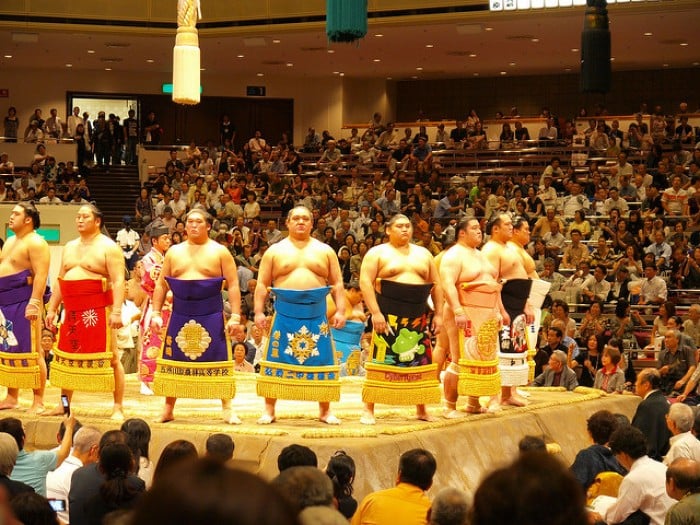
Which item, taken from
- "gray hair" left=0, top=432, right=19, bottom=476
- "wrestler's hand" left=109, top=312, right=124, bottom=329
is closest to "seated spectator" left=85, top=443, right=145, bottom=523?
"gray hair" left=0, top=432, right=19, bottom=476

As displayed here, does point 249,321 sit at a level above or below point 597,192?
below

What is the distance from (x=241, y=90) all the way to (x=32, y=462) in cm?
1438

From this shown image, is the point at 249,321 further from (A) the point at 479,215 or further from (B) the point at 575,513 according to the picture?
(B) the point at 575,513

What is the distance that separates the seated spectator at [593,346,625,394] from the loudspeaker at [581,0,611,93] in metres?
2.01

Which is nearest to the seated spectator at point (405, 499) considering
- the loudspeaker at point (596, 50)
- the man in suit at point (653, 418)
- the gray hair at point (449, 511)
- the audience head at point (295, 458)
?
the audience head at point (295, 458)

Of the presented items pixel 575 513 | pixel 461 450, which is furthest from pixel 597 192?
pixel 575 513

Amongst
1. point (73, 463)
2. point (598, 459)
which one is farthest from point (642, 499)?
point (73, 463)

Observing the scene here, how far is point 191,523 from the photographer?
3.04 ft

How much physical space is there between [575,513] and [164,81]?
16544 millimetres

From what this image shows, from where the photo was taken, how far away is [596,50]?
197 inches

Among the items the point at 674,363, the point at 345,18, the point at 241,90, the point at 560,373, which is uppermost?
the point at 241,90

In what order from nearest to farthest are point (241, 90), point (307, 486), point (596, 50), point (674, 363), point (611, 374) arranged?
point (307, 486) → point (596, 50) → point (674, 363) → point (611, 374) → point (241, 90)

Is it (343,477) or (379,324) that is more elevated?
(379,324)

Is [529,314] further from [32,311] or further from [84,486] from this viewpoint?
[84,486]
